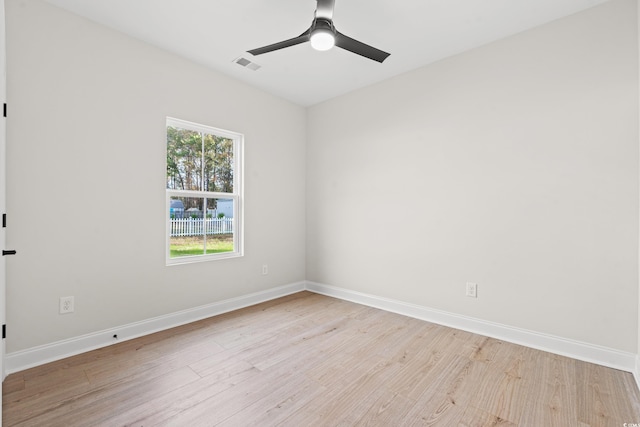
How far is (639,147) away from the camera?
6.91ft

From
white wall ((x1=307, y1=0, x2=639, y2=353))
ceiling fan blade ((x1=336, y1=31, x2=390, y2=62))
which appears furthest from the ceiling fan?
white wall ((x1=307, y1=0, x2=639, y2=353))

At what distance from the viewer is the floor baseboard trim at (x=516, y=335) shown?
7.10 feet

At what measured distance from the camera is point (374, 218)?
11.8ft

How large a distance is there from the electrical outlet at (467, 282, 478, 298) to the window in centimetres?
250

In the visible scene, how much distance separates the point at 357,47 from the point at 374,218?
1.94 metres

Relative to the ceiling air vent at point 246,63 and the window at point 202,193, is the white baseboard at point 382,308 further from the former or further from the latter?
the ceiling air vent at point 246,63

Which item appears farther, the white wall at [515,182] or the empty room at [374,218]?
the white wall at [515,182]

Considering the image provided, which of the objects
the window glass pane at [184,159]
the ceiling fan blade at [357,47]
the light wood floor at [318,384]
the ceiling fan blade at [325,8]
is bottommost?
the light wood floor at [318,384]

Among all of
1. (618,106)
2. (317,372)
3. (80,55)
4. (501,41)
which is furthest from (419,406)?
(80,55)

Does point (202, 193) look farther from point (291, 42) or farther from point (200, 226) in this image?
point (291, 42)

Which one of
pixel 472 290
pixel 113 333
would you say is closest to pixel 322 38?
pixel 472 290

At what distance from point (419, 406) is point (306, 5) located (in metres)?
2.86

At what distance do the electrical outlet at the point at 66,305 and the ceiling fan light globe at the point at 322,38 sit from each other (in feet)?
8.80

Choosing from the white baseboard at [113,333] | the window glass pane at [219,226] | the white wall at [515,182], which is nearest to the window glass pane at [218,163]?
the window glass pane at [219,226]
